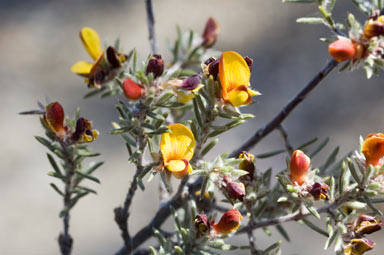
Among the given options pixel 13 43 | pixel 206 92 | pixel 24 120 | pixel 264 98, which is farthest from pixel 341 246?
pixel 13 43

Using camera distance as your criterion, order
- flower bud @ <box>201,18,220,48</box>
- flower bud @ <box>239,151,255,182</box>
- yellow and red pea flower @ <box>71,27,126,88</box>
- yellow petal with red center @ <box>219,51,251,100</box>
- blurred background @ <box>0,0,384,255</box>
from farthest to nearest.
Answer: blurred background @ <box>0,0,384,255</box> → flower bud @ <box>201,18,220,48</box> → yellow and red pea flower @ <box>71,27,126,88</box> → flower bud @ <box>239,151,255,182</box> → yellow petal with red center @ <box>219,51,251,100</box>

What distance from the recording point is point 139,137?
0.80 m

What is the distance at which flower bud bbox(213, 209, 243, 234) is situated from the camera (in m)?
0.76

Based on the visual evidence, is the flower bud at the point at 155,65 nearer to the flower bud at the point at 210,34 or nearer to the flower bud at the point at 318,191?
the flower bud at the point at 318,191

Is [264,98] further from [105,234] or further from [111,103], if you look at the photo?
[105,234]

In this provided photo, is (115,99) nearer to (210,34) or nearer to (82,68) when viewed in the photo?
(210,34)

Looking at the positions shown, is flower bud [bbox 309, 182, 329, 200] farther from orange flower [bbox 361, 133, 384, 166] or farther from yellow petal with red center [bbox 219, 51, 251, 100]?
yellow petal with red center [bbox 219, 51, 251, 100]

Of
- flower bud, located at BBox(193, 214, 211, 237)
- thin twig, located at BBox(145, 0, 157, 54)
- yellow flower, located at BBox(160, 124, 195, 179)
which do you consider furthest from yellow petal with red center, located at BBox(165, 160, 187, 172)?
thin twig, located at BBox(145, 0, 157, 54)

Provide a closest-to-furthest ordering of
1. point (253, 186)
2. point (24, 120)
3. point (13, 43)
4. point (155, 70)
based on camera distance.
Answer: point (155, 70)
point (253, 186)
point (24, 120)
point (13, 43)

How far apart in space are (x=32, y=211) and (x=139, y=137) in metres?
3.10

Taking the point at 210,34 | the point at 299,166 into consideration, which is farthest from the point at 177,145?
the point at 210,34

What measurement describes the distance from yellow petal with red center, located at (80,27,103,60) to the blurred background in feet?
6.33

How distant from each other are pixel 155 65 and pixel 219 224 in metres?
0.29

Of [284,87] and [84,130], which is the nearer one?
[84,130]
